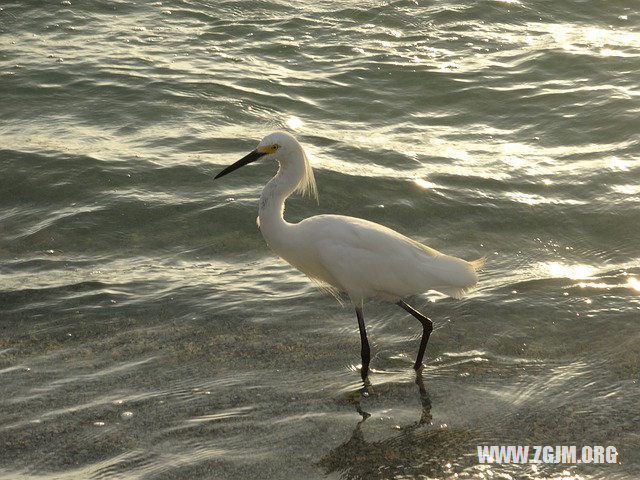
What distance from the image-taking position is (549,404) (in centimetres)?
523

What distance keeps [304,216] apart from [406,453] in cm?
380

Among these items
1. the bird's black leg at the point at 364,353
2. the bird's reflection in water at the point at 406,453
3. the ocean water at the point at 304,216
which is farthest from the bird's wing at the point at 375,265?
the bird's reflection in water at the point at 406,453

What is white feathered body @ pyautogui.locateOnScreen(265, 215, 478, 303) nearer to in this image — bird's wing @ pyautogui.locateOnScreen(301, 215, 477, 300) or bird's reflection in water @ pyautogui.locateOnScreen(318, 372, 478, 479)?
bird's wing @ pyautogui.locateOnScreen(301, 215, 477, 300)

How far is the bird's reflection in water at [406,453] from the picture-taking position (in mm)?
4605

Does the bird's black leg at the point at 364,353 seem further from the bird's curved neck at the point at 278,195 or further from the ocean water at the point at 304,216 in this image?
the bird's curved neck at the point at 278,195

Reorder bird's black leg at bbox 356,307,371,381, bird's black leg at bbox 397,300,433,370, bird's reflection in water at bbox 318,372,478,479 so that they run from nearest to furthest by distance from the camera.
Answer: bird's reflection in water at bbox 318,372,478,479, bird's black leg at bbox 356,307,371,381, bird's black leg at bbox 397,300,433,370

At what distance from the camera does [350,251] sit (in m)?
5.82

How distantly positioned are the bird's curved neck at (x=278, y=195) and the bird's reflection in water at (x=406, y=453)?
57.0 inches

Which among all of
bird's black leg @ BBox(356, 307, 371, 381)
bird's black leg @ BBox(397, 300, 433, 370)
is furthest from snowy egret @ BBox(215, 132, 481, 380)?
bird's black leg @ BBox(356, 307, 371, 381)

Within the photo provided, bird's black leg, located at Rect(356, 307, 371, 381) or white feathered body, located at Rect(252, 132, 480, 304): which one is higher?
white feathered body, located at Rect(252, 132, 480, 304)

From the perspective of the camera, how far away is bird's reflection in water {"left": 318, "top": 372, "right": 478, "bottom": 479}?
4605 mm

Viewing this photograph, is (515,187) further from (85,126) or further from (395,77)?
(85,126)

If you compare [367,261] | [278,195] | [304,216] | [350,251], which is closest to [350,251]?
[350,251]

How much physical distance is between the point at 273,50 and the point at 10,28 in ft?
11.2
